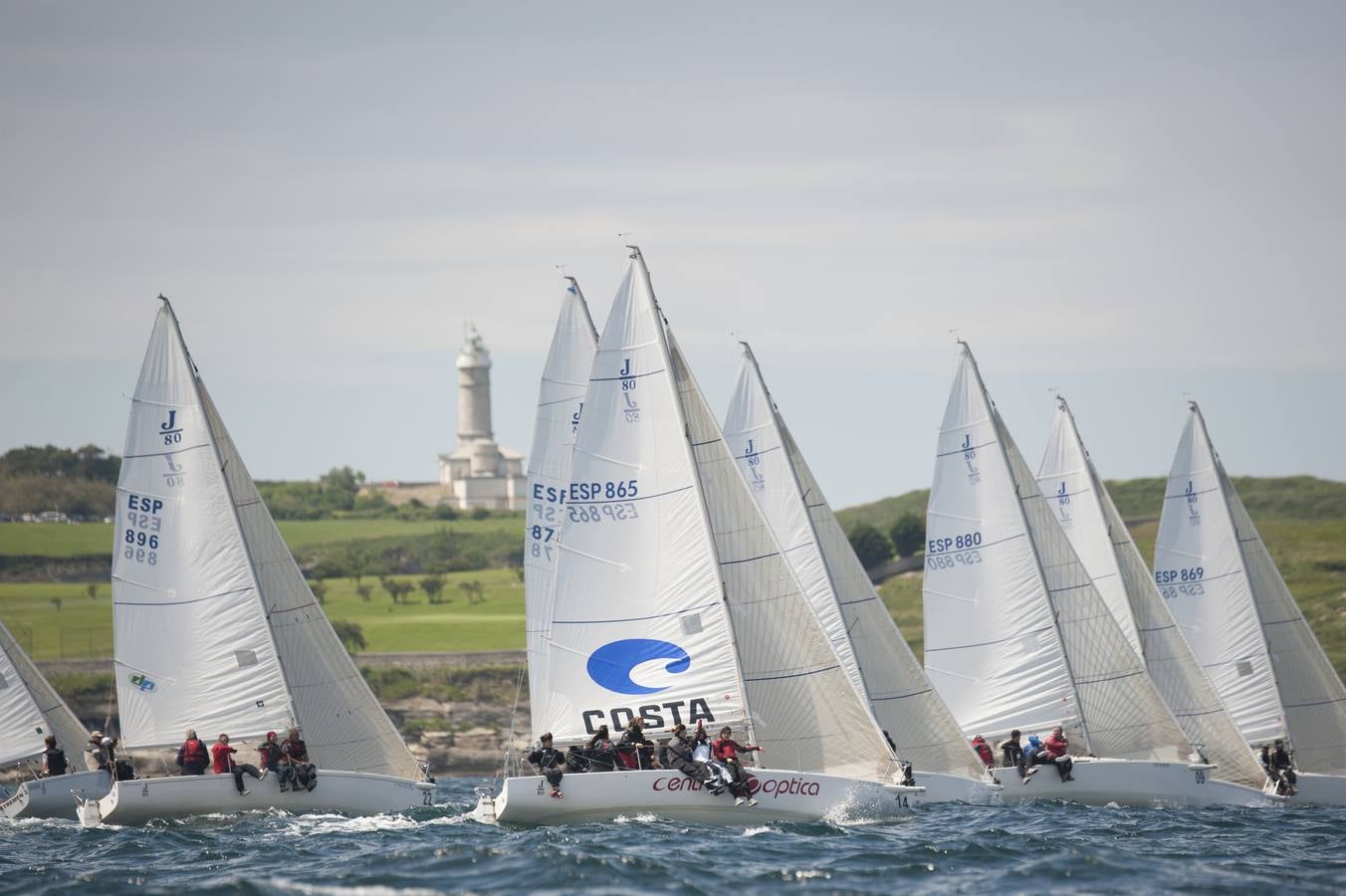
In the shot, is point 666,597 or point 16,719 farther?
point 16,719

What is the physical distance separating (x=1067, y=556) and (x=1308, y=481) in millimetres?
93842

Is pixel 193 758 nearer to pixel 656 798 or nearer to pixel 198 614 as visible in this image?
pixel 198 614

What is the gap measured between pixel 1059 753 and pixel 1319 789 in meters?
7.60

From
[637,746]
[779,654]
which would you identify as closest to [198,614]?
[637,746]

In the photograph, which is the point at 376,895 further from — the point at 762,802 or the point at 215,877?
the point at 762,802

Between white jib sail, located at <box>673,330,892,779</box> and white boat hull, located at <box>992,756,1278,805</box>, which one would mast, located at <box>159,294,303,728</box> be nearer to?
white jib sail, located at <box>673,330,892,779</box>

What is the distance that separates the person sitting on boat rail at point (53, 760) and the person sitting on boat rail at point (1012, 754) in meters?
20.3

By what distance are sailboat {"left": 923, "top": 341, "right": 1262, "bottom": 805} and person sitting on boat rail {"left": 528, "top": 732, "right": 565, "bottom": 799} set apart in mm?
13168

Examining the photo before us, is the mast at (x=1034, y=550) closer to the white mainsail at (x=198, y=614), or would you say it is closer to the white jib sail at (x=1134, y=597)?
the white jib sail at (x=1134, y=597)

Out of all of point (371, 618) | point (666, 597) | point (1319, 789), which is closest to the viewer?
point (666, 597)

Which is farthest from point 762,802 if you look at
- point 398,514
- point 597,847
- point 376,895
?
point 398,514

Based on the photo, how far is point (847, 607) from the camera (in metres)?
41.2

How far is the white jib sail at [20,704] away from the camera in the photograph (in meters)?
37.6

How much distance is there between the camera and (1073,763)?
127 feet
